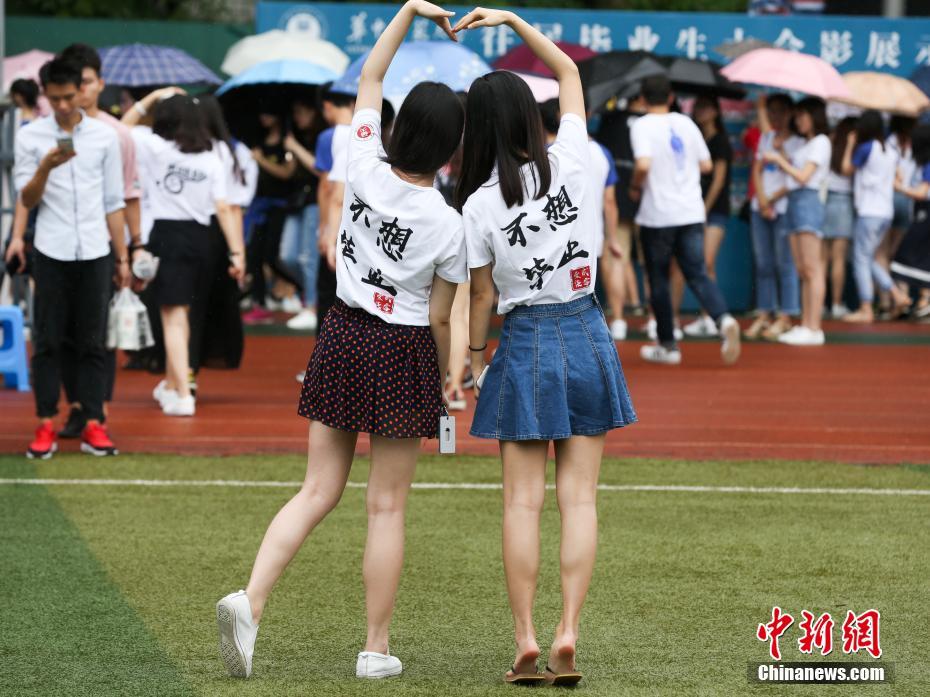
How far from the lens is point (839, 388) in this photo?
41.4 feet

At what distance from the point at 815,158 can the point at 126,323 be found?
→ 723cm

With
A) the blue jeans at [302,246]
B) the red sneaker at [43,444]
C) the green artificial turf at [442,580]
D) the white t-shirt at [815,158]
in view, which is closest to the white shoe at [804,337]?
the white t-shirt at [815,158]

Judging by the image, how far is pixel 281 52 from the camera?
1647 centimetres

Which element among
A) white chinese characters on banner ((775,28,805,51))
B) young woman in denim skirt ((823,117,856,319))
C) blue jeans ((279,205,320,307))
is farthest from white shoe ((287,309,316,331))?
white chinese characters on banner ((775,28,805,51))

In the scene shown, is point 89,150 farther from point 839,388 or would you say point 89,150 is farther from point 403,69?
point 839,388

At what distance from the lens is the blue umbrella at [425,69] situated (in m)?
12.4

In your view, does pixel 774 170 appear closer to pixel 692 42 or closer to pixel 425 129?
pixel 692 42

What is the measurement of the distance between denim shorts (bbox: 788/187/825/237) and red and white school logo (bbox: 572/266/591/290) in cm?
972

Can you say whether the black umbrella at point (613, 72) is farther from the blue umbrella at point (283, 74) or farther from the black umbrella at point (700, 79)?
the blue umbrella at point (283, 74)

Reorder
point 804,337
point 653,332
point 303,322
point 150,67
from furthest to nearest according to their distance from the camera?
point 303,322
point 150,67
point 804,337
point 653,332

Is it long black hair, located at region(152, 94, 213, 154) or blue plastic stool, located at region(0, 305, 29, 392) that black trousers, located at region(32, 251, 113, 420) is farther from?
blue plastic stool, located at region(0, 305, 29, 392)

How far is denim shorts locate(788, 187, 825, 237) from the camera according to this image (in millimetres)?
14672

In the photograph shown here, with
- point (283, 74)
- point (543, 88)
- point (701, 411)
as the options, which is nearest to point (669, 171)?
point (543, 88)

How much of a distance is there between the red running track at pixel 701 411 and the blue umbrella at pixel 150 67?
119 inches
